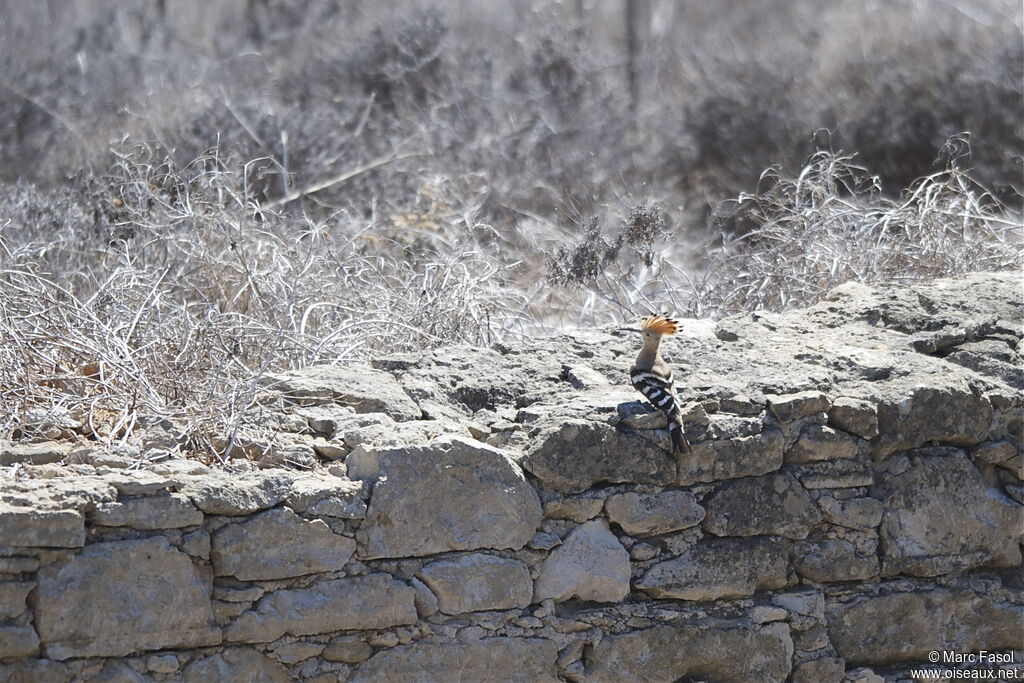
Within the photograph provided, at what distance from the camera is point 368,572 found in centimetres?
330

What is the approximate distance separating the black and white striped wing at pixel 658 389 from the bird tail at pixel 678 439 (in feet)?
0.11

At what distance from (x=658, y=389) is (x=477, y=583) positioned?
2.71 feet

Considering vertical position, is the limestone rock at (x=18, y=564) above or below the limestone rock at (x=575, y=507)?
below

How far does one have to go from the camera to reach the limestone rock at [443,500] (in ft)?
10.9

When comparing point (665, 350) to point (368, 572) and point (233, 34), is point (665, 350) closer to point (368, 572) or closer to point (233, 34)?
point (368, 572)

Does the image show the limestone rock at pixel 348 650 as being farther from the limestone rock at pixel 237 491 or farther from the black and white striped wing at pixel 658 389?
the black and white striped wing at pixel 658 389

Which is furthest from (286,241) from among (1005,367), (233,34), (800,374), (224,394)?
(233,34)

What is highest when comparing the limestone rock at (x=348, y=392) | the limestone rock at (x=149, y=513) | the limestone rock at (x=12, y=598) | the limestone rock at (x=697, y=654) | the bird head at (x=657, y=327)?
the bird head at (x=657, y=327)

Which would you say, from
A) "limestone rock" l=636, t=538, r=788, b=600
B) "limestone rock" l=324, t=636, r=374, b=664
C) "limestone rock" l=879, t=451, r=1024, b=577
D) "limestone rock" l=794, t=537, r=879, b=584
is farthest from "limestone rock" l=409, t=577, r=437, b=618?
"limestone rock" l=879, t=451, r=1024, b=577

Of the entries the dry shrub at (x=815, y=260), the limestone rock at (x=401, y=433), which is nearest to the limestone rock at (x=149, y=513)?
the limestone rock at (x=401, y=433)

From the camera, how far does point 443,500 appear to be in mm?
3385

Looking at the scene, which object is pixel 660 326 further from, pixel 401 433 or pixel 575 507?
pixel 401 433

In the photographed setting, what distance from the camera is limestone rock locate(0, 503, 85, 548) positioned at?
2.88 m

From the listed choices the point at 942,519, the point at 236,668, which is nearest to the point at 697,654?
the point at 942,519
